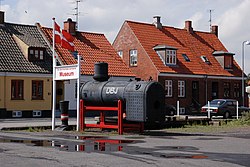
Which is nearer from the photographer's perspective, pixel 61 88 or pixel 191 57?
pixel 61 88

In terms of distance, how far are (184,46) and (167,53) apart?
5.13 meters

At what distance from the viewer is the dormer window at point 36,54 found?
42.4 metres

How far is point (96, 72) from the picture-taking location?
26016 millimetres

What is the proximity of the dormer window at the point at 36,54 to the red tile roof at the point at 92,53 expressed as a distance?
2.06 meters

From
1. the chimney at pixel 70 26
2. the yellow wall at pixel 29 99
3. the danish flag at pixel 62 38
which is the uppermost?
the chimney at pixel 70 26

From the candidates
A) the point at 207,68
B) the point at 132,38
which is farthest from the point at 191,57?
the point at 132,38

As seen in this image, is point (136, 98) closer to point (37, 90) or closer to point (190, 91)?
point (37, 90)

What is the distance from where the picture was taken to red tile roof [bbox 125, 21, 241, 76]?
51.8 meters

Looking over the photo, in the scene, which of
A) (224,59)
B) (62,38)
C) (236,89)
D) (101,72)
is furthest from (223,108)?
(62,38)

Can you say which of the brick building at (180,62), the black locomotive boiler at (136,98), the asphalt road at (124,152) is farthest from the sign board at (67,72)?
the brick building at (180,62)

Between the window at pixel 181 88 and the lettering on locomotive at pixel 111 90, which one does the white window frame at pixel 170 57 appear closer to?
the window at pixel 181 88

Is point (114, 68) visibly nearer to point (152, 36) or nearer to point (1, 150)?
point (152, 36)

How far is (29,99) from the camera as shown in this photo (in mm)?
41656

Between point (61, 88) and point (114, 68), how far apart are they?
606cm
